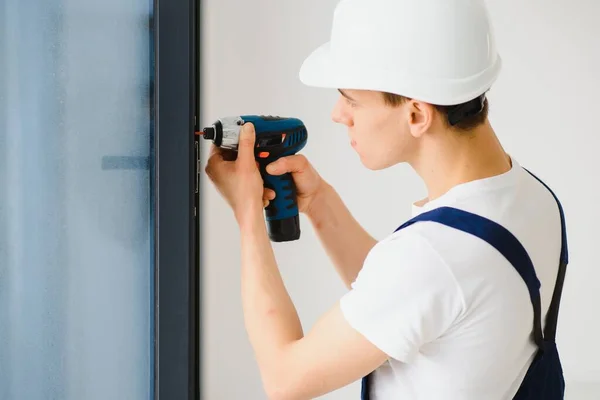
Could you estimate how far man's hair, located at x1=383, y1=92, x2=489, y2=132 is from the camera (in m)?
0.93

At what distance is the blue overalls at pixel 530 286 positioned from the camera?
885 mm

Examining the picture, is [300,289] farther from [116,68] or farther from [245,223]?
[116,68]

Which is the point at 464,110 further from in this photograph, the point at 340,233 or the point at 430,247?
the point at 340,233

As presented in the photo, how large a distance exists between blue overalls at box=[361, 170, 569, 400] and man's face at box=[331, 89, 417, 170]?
11 centimetres

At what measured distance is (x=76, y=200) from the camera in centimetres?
99

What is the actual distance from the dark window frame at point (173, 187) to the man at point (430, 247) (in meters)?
0.28

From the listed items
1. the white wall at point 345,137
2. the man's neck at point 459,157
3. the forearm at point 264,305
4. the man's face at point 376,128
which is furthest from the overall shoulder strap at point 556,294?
the white wall at point 345,137

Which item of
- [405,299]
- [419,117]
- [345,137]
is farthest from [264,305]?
[345,137]

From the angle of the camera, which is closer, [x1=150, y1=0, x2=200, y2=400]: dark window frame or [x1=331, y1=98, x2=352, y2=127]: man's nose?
[x1=331, y1=98, x2=352, y2=127]: man's nose

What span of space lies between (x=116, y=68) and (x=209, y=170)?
0.75 feet

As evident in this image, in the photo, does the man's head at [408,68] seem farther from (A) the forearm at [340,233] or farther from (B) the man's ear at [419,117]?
(A) the forearm at [340,233]

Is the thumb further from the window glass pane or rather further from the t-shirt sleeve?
the t-shirt sleeve

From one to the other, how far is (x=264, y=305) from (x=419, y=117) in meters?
0.34

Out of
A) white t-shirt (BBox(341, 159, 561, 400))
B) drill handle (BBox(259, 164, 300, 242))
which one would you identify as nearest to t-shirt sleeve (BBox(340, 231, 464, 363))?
white t-shirt (BBox(341, 159, 561, 400))
